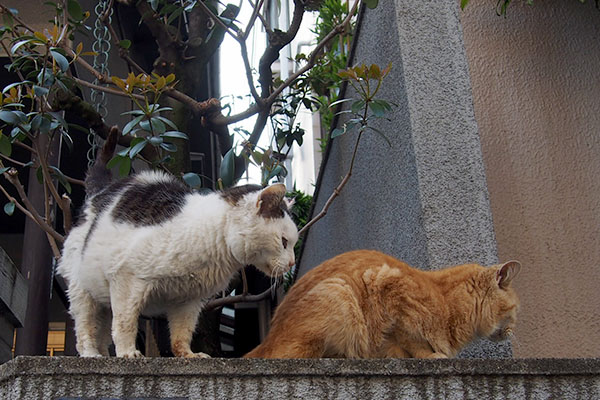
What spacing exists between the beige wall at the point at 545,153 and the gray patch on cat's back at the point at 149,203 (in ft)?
5.91

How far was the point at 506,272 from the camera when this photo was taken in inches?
119

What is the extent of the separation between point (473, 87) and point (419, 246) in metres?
1.14

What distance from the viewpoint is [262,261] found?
2.72 metres

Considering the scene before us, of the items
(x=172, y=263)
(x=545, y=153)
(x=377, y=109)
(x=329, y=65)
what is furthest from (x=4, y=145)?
(x=329, y=65)

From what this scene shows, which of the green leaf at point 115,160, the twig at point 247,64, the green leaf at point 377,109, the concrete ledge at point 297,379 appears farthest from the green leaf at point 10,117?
the green leaf at point 377,109

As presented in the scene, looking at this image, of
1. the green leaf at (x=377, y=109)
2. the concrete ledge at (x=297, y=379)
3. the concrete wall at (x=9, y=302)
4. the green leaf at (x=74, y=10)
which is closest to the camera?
the concrete ledge at (x=297, y=379)

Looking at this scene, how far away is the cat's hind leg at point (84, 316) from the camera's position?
277 cm

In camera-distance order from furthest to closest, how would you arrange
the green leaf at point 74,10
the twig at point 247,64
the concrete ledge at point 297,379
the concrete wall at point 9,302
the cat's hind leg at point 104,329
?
the concrete wall at point 9,302, the green leaf at point 74,10, the twig at point 247,64, the cat's hind leg at point 104,329, the concrete ledge at point 297,379

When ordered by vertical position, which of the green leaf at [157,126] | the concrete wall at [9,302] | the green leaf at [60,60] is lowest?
the concrete wall at [9,302]

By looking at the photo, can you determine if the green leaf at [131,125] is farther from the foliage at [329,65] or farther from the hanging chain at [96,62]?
the foliage at [329,65]

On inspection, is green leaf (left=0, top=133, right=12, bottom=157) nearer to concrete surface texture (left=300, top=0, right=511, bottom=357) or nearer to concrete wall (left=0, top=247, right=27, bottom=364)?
concrete wall (left=0, top=247, right=27, bottom=364)

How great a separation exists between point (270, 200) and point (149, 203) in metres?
0.51

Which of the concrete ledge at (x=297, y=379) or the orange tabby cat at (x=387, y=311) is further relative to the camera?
the orange tabby cat at (x=387, y=311)

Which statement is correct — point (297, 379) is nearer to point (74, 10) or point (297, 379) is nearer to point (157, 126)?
point (157, 126)
